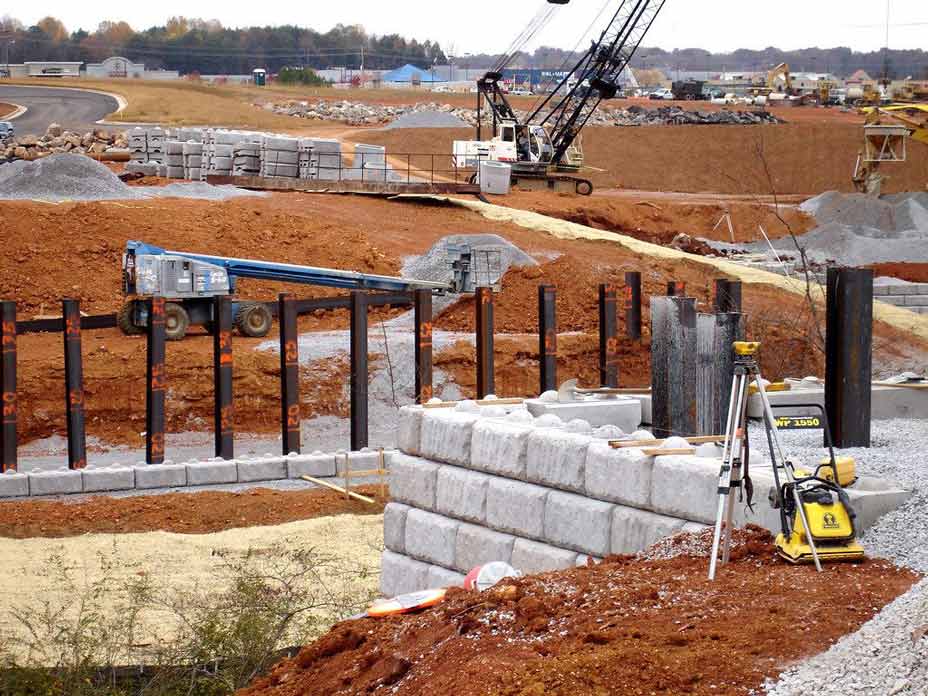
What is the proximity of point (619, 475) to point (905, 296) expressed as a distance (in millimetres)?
27066

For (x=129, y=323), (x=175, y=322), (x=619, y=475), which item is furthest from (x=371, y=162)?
(x=619, y=475)

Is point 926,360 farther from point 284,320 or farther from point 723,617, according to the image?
point 723,617

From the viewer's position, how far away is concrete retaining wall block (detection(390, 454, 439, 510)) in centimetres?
1088

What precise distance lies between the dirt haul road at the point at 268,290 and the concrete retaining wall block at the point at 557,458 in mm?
12624

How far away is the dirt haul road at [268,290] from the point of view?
26172 mm

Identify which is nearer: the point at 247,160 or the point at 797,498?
the point at 797,498

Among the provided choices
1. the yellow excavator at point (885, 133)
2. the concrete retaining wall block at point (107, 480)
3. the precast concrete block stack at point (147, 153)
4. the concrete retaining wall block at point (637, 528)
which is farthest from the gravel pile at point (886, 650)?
the precast concrete block stack at point (147, 153)

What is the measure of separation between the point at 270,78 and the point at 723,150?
309 ft

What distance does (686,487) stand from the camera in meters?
8.50

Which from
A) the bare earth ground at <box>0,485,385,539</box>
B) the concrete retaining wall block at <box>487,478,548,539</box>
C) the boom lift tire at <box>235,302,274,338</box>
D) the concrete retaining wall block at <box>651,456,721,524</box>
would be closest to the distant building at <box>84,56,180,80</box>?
the boom lift tire at <box>235,302,274,338</box>

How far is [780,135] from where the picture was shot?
7475cm

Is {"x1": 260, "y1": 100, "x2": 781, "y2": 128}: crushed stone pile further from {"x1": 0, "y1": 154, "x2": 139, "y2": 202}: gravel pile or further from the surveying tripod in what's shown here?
the surveying tripod

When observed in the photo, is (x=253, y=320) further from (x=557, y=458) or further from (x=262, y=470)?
(x=557, y=458)

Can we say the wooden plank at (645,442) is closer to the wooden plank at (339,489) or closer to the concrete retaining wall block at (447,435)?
the concrete retaining wall block at (447,435)
